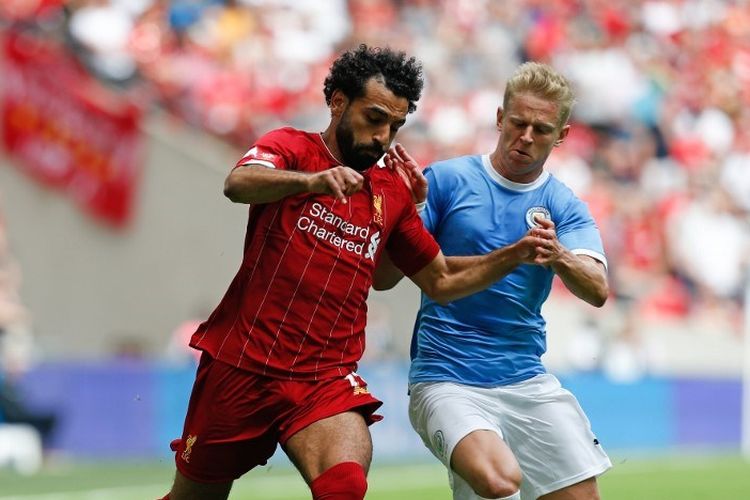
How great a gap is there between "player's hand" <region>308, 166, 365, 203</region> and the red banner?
35.4 ft

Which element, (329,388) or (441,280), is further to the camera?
(441,280)

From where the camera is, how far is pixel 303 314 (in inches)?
265

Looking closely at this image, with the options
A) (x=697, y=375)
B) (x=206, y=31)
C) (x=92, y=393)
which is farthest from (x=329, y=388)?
(x=697, y=375)

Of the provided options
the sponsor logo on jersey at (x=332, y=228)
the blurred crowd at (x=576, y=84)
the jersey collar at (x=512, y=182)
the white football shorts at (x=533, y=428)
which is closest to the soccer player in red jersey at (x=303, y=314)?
the sponsor logo on jersey at (x=332, y=228)

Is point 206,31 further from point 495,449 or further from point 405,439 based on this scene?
point 495,449

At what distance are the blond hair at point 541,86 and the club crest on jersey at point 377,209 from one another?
96cm

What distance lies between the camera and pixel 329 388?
22.3 feet

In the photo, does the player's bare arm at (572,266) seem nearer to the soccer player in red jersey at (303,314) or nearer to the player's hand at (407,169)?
the player's hand at (407,169)

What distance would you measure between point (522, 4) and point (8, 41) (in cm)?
909

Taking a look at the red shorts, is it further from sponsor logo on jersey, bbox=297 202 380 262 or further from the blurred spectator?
the blurred spectator

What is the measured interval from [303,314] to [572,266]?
1.34 metres

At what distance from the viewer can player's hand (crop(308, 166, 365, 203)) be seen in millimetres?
6168

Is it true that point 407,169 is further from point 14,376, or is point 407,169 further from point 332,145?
point 14,376

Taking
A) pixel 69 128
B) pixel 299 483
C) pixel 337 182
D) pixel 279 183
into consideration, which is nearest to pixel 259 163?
pixel 279 183
